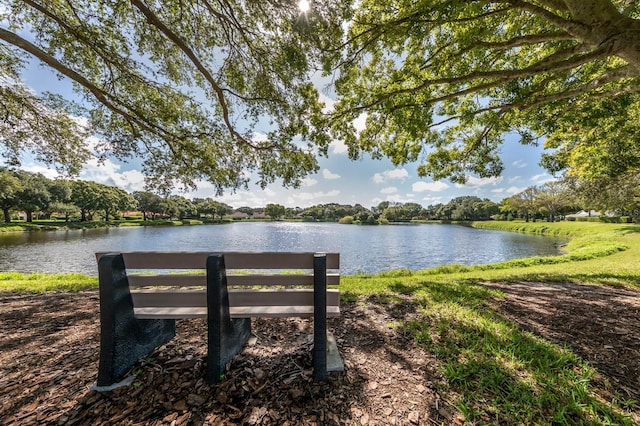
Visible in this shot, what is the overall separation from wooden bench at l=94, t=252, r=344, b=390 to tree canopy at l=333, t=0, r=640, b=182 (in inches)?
164

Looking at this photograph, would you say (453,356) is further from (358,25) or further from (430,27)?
(358,25)

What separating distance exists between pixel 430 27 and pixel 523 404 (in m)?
5.09

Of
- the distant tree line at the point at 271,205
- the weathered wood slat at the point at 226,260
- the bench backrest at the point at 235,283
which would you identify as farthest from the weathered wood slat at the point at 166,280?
the distant tree line at the point at 271,205

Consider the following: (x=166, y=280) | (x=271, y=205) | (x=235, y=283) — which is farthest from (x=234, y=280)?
(x=271, y=205)

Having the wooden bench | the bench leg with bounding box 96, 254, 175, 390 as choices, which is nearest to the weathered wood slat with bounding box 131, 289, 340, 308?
the wooden bench

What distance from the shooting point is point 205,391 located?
1.90 m

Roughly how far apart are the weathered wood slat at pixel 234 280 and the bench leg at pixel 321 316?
0.18 m

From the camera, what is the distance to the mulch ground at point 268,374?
1.71m

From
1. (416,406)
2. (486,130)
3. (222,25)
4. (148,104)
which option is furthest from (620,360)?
(148,104)

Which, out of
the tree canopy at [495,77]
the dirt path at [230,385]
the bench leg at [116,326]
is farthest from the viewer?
the tree canopy at [495,77]

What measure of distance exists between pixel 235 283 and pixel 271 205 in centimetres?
10532

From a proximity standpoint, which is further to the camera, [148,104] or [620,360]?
[148,104]

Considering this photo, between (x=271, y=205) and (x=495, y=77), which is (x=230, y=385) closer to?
(x=495, y=77)

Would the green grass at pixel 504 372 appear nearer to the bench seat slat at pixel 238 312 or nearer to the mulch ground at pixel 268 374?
the mulch ground at pixel 268 374
